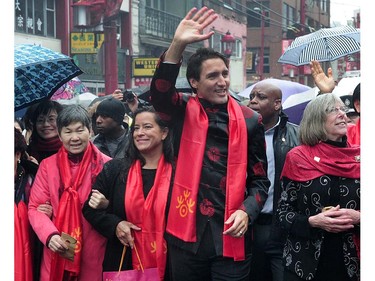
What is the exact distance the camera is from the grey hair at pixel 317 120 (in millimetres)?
3275

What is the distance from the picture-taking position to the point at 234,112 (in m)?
3.18

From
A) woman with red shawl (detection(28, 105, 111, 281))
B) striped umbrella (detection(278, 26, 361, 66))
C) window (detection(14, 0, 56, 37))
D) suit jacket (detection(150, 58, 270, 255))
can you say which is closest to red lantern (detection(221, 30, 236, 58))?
striped umbrella (detection(278, 26, 361, 66))

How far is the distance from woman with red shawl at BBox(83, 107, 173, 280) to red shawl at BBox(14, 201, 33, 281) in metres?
0.36

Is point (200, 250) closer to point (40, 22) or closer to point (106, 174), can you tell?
point (106, 174)

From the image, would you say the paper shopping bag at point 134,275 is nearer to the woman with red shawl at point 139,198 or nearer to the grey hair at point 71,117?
the woman with red shawl at point 139,198

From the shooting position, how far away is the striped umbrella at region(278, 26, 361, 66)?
18.1 ft

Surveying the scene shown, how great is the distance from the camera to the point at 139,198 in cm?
336

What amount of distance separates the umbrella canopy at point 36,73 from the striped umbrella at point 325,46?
229 centimetres

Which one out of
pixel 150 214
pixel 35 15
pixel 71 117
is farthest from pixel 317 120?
pixel 35 15

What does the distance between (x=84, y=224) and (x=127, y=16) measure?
8158mm

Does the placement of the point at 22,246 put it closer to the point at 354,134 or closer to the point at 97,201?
the point at 97,201

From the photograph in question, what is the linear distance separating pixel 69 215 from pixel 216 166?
0.84m

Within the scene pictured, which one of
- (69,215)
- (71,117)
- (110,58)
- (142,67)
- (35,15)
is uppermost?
(35,15)
